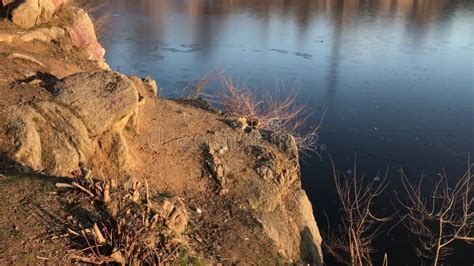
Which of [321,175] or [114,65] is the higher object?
[114,65]

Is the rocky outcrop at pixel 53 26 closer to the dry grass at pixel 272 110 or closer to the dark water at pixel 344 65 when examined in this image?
the dry grass at pixel 272 110

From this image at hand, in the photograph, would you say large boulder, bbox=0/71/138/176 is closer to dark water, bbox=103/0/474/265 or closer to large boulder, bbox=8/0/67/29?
large boulder, bbox=8/0/67/29

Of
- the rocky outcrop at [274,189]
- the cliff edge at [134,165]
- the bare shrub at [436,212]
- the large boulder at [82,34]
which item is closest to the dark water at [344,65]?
the bare shrub at [436,212]

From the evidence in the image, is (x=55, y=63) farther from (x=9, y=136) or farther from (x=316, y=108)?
(x=316, y=108)

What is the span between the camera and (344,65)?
926 inches

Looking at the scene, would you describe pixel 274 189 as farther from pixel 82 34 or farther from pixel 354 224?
pixel 82 34

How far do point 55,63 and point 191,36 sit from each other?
17.9 metres

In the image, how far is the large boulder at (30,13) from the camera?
12.1 m

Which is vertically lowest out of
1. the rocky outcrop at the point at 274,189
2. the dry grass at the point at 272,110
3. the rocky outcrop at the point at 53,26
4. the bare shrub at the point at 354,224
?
the bare shrub at the point at 354,224

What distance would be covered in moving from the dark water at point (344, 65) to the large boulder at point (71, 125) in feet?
24.9

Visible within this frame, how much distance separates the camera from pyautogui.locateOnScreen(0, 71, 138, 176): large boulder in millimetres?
7137

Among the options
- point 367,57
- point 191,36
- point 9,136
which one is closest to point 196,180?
point 9,136

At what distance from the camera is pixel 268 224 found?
7938 millimetres

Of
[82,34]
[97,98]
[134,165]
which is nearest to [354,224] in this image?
[134,165]
